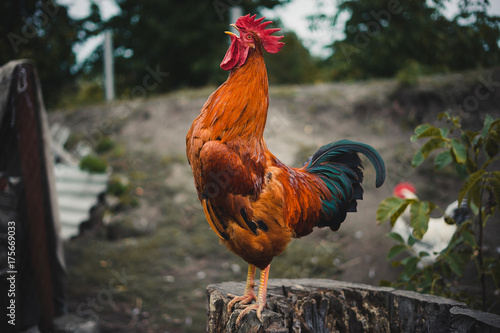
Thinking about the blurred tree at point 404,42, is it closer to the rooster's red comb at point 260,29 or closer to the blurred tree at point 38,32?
the rooster's red comb at point 260,29

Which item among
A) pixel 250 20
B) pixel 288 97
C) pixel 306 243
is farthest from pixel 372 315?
pixel 288 97

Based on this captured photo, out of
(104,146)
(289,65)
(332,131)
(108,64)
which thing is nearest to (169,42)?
(108,64)

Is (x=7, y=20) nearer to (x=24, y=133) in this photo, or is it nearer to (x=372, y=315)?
(x=24, y=133)

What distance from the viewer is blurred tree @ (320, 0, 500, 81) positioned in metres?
7.34

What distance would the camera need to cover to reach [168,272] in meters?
5.51

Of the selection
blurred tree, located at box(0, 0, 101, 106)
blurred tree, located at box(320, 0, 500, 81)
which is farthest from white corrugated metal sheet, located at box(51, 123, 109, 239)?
blurred tree, located at box(320, 0, 500, 81)

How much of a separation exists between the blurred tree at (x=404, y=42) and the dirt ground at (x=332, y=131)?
722mm

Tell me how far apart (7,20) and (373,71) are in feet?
27.0

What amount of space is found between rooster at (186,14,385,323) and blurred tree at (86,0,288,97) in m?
9.45

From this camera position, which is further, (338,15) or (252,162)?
(338,15)

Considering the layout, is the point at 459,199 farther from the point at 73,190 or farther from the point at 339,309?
the point at 73,190

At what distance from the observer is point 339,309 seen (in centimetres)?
261

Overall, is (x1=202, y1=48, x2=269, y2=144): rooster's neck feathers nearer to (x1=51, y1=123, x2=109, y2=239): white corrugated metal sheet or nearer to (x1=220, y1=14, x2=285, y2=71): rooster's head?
(x1=220, y1=14, x2=285, y2=71): rooster's head

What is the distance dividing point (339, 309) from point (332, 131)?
17.8ft
